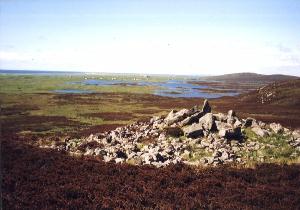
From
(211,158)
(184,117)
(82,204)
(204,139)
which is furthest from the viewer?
(184,117)

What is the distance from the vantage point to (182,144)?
2197cm

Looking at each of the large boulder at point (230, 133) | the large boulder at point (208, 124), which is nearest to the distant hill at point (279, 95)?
the large boulder at point (208, 124)

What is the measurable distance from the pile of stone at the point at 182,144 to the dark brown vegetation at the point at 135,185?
2608mm

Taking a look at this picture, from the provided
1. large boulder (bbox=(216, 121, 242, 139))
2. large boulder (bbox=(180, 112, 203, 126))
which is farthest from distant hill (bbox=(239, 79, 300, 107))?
large boulder (bbox=(216, 121, 242, 139))

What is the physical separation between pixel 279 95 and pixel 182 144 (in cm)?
7178

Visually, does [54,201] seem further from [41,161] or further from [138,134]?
[138,134]

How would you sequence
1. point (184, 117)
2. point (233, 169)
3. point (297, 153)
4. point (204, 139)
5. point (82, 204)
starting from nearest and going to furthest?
point (82, 204)
point (233, 169)
point (297, 153)
point (204, 139)
point (184, 117)

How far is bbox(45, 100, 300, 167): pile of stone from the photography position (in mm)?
18719

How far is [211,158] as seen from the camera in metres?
18.5

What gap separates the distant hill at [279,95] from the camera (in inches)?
3135

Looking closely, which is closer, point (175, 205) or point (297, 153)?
point (175, 205)

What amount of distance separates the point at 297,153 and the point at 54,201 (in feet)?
49.8

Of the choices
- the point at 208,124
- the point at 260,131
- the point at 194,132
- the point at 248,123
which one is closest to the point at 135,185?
the point at 194,132

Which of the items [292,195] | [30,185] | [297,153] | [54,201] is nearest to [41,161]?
[30,185]
